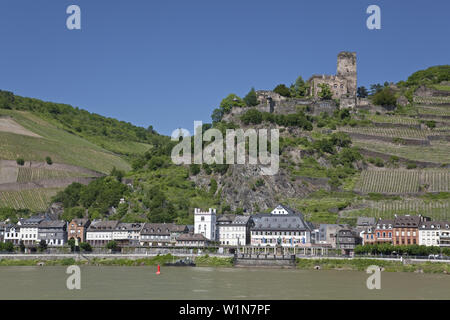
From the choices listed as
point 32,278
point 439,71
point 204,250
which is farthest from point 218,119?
point 32,278

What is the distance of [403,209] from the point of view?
10231 cm

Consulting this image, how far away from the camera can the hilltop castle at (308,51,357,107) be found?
145875 millimetres

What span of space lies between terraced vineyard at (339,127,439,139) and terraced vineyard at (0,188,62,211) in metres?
59.7

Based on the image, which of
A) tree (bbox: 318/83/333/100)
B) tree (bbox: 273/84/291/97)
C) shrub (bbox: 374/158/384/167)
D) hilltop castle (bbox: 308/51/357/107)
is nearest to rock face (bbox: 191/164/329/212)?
shrub (bbox: 374/158/384/167)

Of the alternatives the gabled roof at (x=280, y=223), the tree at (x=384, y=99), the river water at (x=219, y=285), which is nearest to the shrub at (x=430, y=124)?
the tree at (x=384, y=99)

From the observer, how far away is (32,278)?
6341 centimetres

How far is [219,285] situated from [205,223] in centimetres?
4402

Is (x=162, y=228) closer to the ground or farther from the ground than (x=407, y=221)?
closer to the ground

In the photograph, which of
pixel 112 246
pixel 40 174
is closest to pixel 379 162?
pixel 112 246

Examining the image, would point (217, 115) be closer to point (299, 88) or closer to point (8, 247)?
point (299, 88)

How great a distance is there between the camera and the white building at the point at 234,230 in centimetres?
9975
